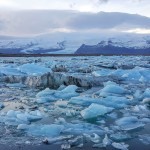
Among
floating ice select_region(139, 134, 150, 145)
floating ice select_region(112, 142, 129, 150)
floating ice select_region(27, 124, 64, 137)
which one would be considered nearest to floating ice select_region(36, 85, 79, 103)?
floating ice select_region(27, 124, 64, 137)

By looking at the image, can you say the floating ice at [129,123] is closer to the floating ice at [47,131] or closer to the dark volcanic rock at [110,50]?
the floating ice at [47,131]

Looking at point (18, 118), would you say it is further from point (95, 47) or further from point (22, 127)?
point (95, 47)

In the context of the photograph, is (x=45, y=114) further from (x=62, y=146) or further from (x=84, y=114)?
(x=62, y=146)

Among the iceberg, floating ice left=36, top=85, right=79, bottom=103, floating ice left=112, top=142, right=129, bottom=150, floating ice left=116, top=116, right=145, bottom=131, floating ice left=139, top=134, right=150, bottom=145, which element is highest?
floating ice left=112, top=142, right=129, bottom=150

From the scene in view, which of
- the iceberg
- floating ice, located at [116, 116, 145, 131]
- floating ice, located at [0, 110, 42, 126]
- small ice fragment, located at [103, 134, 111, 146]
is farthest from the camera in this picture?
the iceberg

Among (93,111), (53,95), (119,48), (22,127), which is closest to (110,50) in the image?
(119,48)

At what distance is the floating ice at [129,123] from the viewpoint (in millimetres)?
6160

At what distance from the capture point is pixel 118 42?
148 meters

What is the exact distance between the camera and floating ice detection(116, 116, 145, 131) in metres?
6.16

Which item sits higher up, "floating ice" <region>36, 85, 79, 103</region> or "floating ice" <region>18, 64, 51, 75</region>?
"floating ice" <region>36, 85, 79, 103</region>

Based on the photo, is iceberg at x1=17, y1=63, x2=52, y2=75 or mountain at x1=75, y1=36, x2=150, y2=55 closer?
iceberg at x1=17, y1=63, x2=52, y2=75

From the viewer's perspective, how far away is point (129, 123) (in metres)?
6.39

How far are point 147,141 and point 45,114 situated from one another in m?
2.46

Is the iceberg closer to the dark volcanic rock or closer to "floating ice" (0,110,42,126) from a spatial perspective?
"floating ice" (0,110,42,126)
